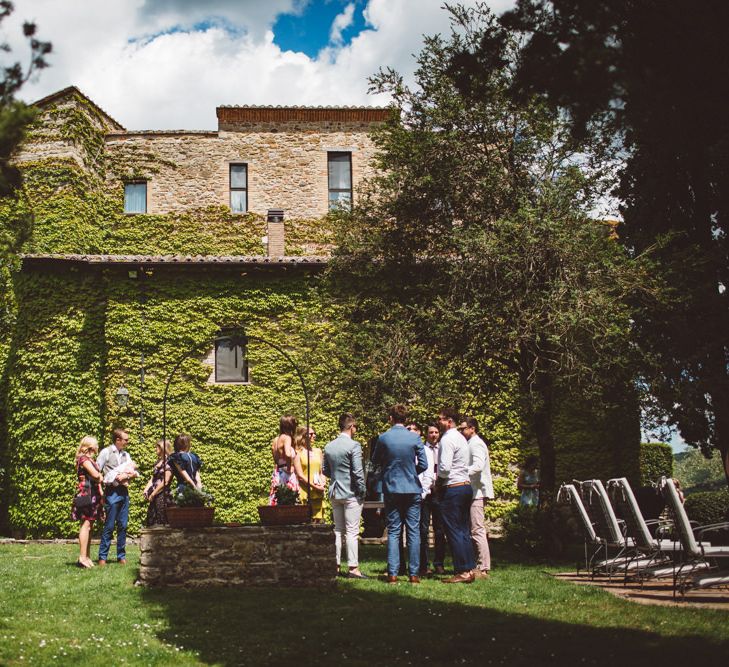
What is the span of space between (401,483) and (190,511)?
2.30 meters

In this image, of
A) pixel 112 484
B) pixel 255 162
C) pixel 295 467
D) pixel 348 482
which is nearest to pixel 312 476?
pixel 295 467

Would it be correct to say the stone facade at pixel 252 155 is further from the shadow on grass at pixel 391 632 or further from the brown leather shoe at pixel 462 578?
the shadow on grass at pixel 391 632

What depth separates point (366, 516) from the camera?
16109mm

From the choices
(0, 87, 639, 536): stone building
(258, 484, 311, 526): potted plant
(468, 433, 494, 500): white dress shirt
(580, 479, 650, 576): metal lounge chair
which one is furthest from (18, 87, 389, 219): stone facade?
(258, 484, 311, 526): potted plant

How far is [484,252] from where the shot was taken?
11.9 metres

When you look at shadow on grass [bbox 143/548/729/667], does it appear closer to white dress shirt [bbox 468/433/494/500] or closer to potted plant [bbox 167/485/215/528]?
potted plant [bbox 167/485/215/528]

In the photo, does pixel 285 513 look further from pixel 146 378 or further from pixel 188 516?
pixel 146 378

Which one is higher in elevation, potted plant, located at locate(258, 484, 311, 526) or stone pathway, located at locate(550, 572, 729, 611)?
A: potted plant, located at locate(258, 484, 311, 526)

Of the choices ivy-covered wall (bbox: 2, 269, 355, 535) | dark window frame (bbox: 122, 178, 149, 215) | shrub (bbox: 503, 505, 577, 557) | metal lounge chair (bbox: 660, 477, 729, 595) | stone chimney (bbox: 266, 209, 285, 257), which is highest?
dark window frame (bbox: 122, 178, 149, 215)

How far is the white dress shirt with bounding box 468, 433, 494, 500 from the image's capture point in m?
9.29

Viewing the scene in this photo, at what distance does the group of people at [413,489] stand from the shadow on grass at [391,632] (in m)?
0.81

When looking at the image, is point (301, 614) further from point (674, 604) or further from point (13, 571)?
point (13, 571)

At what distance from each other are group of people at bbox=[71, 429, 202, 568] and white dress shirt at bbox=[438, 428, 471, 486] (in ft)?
10.1

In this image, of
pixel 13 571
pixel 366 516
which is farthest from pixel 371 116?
pixel 13 571
